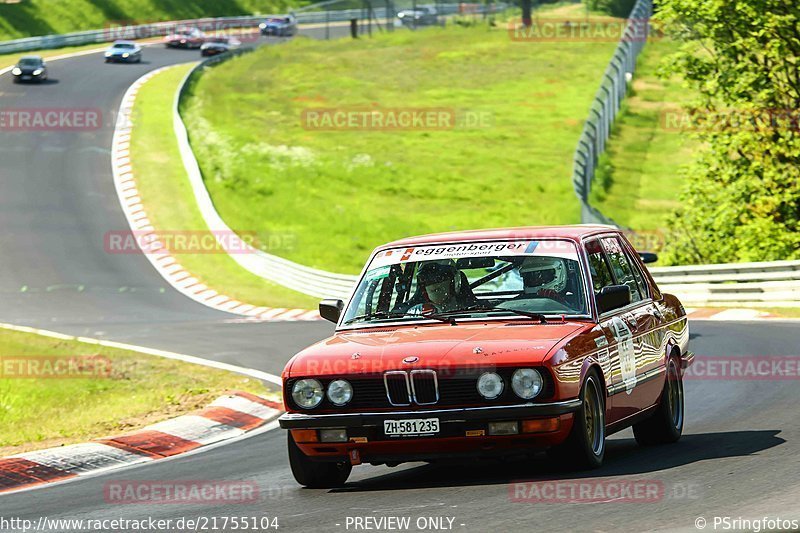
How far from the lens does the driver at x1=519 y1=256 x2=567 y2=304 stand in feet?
28.5

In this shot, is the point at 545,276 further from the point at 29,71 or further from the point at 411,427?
the point at 29,71

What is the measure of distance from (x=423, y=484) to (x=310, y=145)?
40.9 m

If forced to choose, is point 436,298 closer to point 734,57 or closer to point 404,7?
point 734,57

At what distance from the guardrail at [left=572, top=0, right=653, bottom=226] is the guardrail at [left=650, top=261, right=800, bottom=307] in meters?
4.43

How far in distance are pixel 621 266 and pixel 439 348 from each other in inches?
93.0

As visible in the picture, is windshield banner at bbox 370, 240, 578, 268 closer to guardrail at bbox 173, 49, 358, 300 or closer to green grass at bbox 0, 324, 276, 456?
green grass at bbox 0, 324, 276, 456

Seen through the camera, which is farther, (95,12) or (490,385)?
(95,12)

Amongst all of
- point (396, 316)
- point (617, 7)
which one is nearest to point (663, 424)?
point (396, 316)

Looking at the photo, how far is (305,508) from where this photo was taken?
752 cm

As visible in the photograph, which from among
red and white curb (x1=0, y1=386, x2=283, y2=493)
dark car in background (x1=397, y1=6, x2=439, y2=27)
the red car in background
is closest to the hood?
the red car in background

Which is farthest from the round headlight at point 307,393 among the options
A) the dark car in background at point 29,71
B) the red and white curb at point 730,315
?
the dark car in background at point 29,71

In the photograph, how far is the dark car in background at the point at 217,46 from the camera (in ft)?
238

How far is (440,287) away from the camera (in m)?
8.87

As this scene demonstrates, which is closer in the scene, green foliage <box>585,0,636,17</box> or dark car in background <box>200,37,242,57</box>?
dark car in background <box>200,37,242,57</box>
